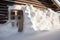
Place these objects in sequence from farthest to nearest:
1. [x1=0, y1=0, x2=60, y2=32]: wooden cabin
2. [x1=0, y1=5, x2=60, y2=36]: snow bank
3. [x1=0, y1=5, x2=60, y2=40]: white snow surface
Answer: [x1=0, y1=0, x2=60, y2=32]: wooden cabin → [x1=0, y1=5, x2=60, y2=36]: snow bank → [x1=0, y1=5, x2=60, y2=40]: white snow surface

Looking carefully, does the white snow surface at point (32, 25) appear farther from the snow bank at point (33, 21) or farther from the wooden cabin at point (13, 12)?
the wooden cabin at point (13, 12)

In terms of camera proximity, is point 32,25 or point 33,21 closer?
point 32,25

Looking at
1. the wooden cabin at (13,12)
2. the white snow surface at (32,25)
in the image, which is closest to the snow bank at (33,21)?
the white snow surface at (32,25)

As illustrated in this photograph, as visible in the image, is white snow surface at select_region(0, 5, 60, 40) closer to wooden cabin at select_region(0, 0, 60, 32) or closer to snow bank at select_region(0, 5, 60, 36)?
snow bank at select_region(0, 5, 60, 36)

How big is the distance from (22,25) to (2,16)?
1.58 metres

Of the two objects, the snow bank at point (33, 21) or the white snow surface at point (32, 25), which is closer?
the white snow surface at point (32, 25)

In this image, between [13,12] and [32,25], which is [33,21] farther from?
[13,12]

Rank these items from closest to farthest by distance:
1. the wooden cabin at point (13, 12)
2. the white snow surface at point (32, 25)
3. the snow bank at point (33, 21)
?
the white snow surface at point (32, 25), the snow bank at point (33, 21), the wooden cabin at point (13, 12)

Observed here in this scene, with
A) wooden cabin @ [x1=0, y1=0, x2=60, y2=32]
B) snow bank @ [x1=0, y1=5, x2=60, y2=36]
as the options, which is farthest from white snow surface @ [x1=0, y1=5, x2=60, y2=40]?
wooden cabin @ [x1=0, y1=0, x2=60, y2=32]

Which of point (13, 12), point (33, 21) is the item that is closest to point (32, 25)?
point (33, 21)

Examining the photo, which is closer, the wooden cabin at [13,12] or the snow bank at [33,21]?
the snow bank at [33,21]

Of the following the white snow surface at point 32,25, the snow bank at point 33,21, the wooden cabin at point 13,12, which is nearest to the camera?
the white snow surface at point 32,25

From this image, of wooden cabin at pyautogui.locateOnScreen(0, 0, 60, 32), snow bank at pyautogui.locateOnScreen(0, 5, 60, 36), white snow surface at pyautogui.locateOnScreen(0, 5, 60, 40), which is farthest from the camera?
wooden cabin at pyautogui.locateOnScreen(0, 0, 60, 32)

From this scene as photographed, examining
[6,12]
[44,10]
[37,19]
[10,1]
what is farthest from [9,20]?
[44,10]
